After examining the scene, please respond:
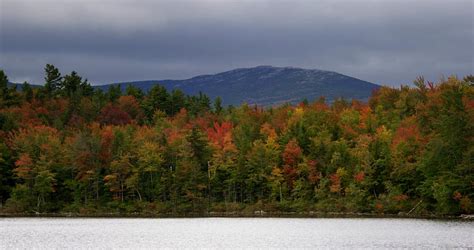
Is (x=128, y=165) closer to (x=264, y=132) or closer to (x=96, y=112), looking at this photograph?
(x=264, y=132)

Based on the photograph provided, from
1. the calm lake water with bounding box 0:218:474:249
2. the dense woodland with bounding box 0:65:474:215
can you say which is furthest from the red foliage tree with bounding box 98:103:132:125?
the calm lake water with bounding box 0:218:474:249

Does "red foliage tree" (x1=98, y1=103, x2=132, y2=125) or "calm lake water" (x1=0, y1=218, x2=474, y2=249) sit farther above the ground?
"red foliage tree" (x1=98, y1=103, x2=132, y2=125)

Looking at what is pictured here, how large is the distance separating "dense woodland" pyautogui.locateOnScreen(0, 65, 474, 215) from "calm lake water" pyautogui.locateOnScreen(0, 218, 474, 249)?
15168 mm

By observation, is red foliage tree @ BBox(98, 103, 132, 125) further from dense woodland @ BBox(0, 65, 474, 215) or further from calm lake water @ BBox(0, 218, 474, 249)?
calm lake water @ BBox(0, 218, 474, 249)

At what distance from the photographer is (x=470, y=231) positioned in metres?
62.8

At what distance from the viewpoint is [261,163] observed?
11338cm

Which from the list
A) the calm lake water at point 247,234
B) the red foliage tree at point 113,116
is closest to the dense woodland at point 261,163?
the calm lake water at point 247,234

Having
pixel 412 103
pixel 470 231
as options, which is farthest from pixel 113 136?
pixel 470 231

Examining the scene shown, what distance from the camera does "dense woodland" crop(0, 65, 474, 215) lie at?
93625mm

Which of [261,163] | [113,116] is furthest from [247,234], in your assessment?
[113,116]

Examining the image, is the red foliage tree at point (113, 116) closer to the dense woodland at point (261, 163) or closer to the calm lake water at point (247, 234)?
the dense woodland at point (261, 163)

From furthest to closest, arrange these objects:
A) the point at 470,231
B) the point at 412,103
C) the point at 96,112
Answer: the point at 96,112 < the point at 412,103 < the point at 470,231

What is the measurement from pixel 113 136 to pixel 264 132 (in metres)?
23.6

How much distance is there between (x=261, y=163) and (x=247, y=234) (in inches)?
1857
